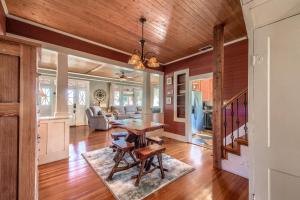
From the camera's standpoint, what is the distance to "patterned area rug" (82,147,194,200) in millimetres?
2016

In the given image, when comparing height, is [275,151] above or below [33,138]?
below

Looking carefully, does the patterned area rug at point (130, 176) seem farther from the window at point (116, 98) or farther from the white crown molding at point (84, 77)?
the window at point (116, 98)

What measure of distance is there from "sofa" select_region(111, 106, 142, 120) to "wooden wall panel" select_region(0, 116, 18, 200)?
281 inches

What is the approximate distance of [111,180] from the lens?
2.31 m

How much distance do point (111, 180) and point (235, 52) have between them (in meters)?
3.83

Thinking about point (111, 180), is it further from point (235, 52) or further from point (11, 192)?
point (235, 52)

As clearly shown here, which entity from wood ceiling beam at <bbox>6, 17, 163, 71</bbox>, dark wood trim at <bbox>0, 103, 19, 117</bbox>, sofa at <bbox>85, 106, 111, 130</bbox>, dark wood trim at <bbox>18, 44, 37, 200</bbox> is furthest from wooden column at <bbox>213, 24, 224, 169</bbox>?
sofa at <bbox>85, 106, 111, 130</bbox>

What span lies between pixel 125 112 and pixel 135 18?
→ 7.00m

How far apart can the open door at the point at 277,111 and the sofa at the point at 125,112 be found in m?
7.12

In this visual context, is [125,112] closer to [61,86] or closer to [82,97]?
[82,97]

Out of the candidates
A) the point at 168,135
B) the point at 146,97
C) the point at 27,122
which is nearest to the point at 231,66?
the point at 146,97

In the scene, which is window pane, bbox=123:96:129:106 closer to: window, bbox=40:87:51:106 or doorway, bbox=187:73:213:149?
window, bbox=40:87:51:106

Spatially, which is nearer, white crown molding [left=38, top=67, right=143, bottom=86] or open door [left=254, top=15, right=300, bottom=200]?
open door [left=254, top=15, right=300, bottom=200]

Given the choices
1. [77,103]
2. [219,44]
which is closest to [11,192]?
[219,44]
